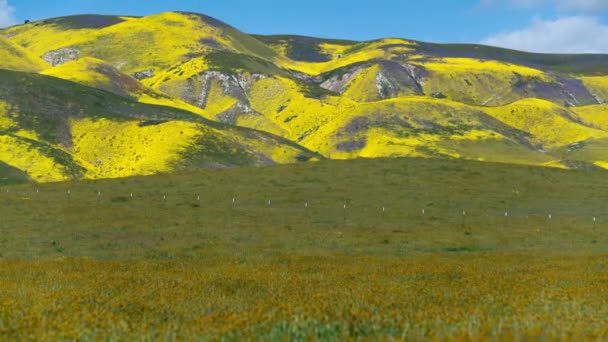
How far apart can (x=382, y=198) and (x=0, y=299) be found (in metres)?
63.3

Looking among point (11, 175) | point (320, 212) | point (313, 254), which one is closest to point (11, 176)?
point (11, 175)

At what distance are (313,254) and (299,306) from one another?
24.0 m

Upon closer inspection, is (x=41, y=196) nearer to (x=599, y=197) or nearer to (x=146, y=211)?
(x=146, y=211)

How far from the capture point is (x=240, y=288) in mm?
15281

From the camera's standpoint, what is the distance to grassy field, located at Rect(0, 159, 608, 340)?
901 centimetres

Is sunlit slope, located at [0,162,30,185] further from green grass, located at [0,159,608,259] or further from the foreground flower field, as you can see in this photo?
the foreground flower field

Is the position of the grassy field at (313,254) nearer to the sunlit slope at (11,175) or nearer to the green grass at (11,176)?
the green grass at (11,176)

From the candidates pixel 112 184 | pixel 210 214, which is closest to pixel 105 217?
pixel 210 214

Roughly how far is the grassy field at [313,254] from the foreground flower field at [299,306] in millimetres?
53

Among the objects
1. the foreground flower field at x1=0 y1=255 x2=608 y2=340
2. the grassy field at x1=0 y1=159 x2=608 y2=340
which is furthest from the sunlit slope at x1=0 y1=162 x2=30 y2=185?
the foreground flower field at x1=0 y1=255 x2=608 y2=340

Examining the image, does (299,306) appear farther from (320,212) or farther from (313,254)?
(320,212)

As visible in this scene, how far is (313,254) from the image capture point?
34.6m

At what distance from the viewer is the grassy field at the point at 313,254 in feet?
29.6

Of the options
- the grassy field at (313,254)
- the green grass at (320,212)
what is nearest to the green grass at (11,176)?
the green grass at (320,212)
